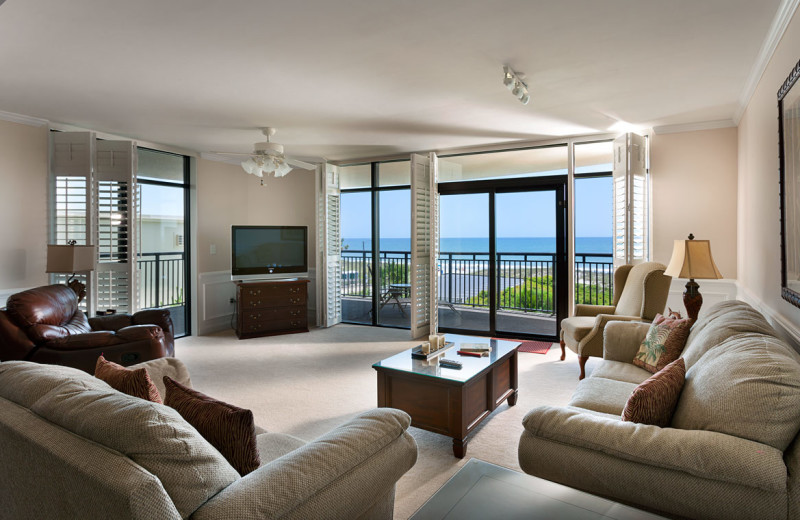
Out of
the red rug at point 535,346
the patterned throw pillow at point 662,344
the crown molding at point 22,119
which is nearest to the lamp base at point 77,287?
the crown molding at point 22,119

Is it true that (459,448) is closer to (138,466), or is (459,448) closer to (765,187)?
(138,466)

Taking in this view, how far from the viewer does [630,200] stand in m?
4.48

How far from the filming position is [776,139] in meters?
2.58

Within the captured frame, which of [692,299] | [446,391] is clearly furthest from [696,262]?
[446,391]

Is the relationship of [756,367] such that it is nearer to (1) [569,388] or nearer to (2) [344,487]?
(2) [344,487]

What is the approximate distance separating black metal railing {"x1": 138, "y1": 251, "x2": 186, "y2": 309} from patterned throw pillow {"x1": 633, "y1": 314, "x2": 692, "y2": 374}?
528 cm

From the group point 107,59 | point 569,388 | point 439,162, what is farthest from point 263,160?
point 569,388

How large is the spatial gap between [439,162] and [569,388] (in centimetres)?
333

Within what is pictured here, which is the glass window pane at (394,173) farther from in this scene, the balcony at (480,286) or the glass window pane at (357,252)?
the balcony at (480,286)

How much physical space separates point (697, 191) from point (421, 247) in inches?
118

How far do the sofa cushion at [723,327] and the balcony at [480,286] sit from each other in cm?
336

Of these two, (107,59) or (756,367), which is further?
(107,59)

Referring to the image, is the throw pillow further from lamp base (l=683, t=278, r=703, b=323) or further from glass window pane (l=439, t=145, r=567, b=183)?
glass window pane (l=439, t=145, r=567, b=183)

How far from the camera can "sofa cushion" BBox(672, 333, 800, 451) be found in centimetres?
125
